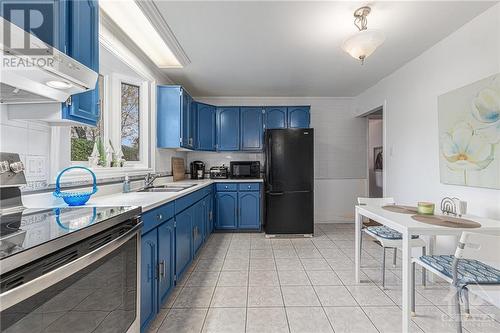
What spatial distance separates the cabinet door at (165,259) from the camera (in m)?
1.90

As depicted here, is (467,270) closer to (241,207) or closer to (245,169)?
(241,207)

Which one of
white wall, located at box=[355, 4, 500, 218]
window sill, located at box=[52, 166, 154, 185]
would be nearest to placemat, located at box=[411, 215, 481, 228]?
white wall, located at box=[355, 4, 500, 218]

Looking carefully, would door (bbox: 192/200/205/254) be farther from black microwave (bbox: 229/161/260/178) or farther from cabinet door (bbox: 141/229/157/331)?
black microwave (bbox: 229/161/260/178)

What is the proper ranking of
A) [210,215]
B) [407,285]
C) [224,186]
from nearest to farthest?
[407,285]
[210,215]
[224,186]

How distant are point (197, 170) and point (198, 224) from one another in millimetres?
1637

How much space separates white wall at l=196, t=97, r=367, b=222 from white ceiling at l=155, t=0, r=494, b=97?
3.09 feet

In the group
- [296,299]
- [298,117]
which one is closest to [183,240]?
[296,299]

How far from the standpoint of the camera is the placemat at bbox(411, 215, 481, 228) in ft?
5.43

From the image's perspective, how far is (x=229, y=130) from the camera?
15.0 feet

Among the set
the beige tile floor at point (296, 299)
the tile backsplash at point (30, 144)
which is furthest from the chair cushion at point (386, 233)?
the tile backsplash at point (30, 144)

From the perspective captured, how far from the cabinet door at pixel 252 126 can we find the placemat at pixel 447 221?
9.79 ft

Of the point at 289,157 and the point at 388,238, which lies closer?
the point at 388,238

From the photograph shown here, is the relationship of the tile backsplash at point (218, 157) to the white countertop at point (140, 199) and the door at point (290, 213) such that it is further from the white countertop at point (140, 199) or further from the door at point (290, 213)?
the white countertop at point (140, 199)

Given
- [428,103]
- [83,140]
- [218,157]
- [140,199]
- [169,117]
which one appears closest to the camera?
[140,199]
